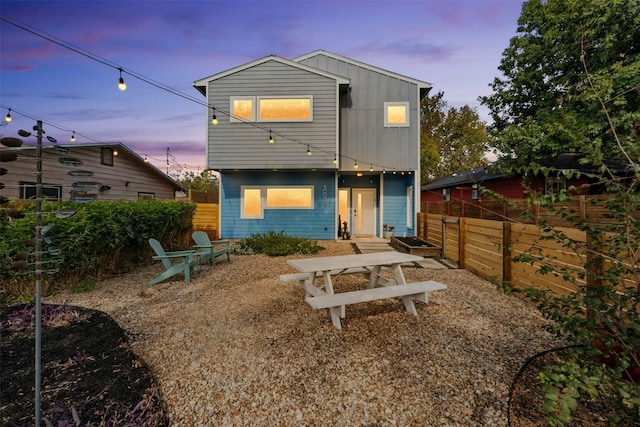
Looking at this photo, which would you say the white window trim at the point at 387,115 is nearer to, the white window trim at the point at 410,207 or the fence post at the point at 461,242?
the white window trim at the point at 410,207

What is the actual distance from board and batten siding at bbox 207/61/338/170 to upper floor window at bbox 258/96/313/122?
0.61ft

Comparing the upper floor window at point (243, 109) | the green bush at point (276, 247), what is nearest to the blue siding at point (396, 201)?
the green bush at point (276, 247)

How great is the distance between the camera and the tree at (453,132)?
2745 cm

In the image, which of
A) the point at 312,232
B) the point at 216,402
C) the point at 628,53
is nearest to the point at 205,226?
the point at 312,232

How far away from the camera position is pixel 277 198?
36.7ft

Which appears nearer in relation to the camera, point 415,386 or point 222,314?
point 415,386

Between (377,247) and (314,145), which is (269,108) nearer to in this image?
(314,145)

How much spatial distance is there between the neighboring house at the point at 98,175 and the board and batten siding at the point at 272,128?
414 cm

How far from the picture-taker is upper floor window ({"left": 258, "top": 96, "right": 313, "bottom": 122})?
1009cm

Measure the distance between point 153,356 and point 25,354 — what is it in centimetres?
128

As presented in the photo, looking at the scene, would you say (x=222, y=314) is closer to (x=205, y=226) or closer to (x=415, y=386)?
(x=415, y=386)

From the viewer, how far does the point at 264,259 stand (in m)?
7.37

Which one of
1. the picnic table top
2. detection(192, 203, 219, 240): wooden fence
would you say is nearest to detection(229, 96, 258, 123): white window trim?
detection(192, 203, 219, 240): wooden fence

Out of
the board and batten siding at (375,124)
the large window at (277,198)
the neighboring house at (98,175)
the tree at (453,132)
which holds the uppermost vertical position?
the tree at (453,132)
